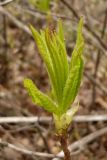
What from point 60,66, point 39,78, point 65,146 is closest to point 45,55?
point 60,66

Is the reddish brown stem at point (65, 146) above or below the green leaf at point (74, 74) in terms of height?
below

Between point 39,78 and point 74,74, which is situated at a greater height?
point 74,74

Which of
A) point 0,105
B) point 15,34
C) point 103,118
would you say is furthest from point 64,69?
point 15,34

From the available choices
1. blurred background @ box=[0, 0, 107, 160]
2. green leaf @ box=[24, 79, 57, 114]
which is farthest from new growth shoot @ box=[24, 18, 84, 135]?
blurred background @ box=[0, 0, 107, 160]

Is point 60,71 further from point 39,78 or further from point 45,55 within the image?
point 39,78

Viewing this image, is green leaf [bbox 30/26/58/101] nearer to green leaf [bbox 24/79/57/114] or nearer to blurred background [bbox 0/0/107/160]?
green leaf [bbox 24/79/57/114]

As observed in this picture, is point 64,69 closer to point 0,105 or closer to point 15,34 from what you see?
point 0,105

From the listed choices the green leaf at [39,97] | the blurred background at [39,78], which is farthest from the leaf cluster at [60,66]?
the blurred background at [39,78]

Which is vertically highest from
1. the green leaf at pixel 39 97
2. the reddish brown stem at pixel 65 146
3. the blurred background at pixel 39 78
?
the green leaf at pixel 39 97

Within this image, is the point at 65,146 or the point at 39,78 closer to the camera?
the point at 65,146

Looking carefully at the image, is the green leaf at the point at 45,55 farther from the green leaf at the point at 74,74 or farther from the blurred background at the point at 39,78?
the blurred background at the point at 39,78

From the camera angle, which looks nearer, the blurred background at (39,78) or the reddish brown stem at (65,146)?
the reddish brown stem at (65,146)
